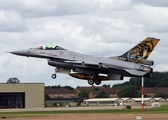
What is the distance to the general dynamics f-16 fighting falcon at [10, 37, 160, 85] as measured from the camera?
64.8 metres

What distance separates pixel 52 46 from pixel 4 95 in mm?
55915

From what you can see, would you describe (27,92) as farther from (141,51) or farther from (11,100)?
(141,51)

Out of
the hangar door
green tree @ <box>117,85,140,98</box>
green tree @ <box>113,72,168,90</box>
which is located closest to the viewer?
the hangar door

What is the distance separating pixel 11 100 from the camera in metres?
122

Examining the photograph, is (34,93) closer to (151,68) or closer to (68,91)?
(151,68)

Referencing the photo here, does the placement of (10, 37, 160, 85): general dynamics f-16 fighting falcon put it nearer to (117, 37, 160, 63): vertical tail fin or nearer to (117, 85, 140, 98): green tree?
(117, 37, 160, 63): vertical tail fin

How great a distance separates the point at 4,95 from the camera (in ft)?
396

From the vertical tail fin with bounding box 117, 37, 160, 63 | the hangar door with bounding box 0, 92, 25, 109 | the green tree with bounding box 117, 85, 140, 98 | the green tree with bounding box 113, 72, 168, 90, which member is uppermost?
the green tree with bounding box 113, 72, 168, 90

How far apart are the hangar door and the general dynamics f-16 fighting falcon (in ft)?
179

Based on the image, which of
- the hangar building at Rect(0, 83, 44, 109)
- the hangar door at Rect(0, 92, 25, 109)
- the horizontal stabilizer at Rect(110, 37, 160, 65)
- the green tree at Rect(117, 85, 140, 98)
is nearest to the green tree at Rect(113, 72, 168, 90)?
the green tree at Rect(117, 85, 140, 98)

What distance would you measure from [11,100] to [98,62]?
59.9m

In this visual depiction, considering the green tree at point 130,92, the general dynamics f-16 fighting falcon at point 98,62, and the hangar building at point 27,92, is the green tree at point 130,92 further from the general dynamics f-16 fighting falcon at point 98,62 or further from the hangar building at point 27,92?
the general dynamics f-16 fighting falcon at point 98,62

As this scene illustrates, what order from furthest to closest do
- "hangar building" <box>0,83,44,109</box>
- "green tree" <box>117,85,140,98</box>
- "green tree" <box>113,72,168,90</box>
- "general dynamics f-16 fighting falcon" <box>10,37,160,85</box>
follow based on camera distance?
1. "green tree" <box>113,72,168,90</box>
2. "green tree" <box>117,85,140,98</box>
3. "hangar building" <box>0,83,44,109</box>
4. "general dynamics f-16 fighting falcon" <box>10,37,160,85</box>

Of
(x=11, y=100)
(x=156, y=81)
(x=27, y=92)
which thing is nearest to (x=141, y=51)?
(x=27, y=92)
